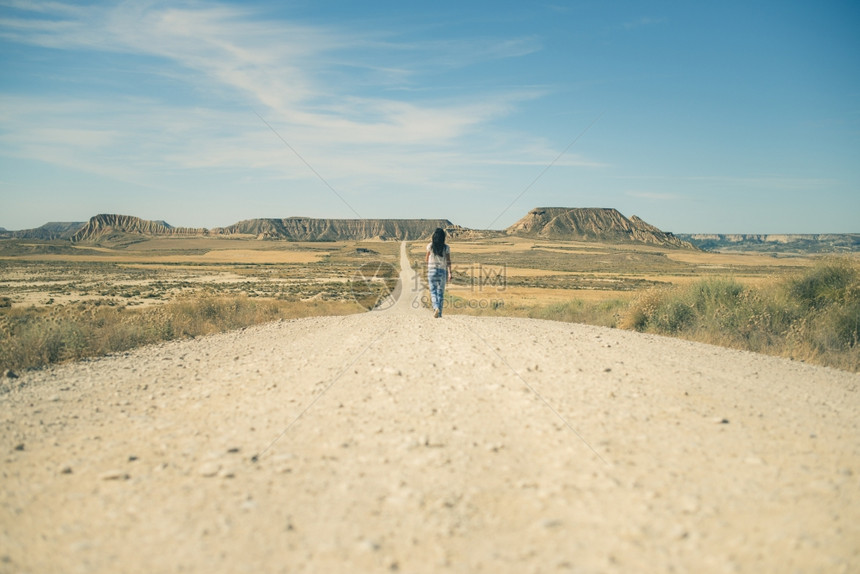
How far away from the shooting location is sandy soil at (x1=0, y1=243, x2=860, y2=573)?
10.9ft

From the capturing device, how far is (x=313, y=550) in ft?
10.9

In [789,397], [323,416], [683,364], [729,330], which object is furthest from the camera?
[729,330]

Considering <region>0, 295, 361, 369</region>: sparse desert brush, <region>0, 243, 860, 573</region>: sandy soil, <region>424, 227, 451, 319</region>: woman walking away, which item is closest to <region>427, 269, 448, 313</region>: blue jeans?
<region>424, 227, 451, 319</region>: woman walking away

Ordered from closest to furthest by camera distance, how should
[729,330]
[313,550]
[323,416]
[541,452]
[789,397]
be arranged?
[313,550]
[541,452]
[323,416]
[789,397]
[729,330]

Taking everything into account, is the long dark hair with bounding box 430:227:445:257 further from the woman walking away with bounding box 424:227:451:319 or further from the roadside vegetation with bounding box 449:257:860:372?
the roadside vegetation with bounding box 449:257:860:372

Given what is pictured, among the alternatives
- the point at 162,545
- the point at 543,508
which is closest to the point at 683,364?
the point at 543,508

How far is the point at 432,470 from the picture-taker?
4.45 meters

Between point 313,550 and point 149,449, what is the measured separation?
2580 mm

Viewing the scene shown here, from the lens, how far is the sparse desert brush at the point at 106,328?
9.62 m

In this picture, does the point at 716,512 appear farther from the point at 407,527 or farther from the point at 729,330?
the point at 729,330

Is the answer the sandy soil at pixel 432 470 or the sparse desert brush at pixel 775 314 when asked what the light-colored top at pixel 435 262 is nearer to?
the sandy soil at pixel 432 470

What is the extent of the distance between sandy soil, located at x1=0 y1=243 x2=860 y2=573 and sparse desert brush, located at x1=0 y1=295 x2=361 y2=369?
1.72 meters

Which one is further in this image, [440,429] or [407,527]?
[440,429]

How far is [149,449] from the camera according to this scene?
5043 millimetres
